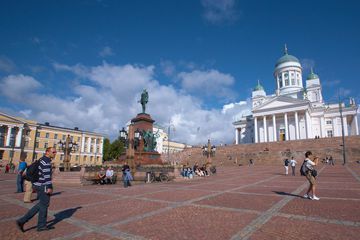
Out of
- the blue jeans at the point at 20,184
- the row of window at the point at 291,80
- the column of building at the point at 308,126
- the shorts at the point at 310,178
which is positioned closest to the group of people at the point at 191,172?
the blue jeans at the point at 20,184

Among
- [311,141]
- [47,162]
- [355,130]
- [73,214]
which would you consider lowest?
[73,214]

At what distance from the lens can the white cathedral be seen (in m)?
68.3

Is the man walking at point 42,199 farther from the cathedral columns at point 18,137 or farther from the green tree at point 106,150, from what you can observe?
the green tree at point 106,150

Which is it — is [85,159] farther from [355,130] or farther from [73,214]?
[355,130]

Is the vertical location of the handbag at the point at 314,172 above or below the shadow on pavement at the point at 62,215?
above

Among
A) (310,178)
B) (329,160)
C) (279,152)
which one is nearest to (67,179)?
(310,178)

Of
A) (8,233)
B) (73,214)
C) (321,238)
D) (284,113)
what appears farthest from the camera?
(284,113)

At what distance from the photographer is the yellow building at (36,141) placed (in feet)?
196

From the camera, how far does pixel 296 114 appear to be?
67062 millimetres

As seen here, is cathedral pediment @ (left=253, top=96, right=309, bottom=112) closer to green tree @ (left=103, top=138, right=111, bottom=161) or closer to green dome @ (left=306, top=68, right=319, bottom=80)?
green dome @ (left=306, top=68, right=319, bottom=80)

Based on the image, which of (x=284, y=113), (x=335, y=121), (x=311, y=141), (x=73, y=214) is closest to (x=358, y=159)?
(x=311, y=141)

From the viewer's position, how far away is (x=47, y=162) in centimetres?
561

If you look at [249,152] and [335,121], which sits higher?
[335,121]

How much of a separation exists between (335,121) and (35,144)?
85.5 metres
